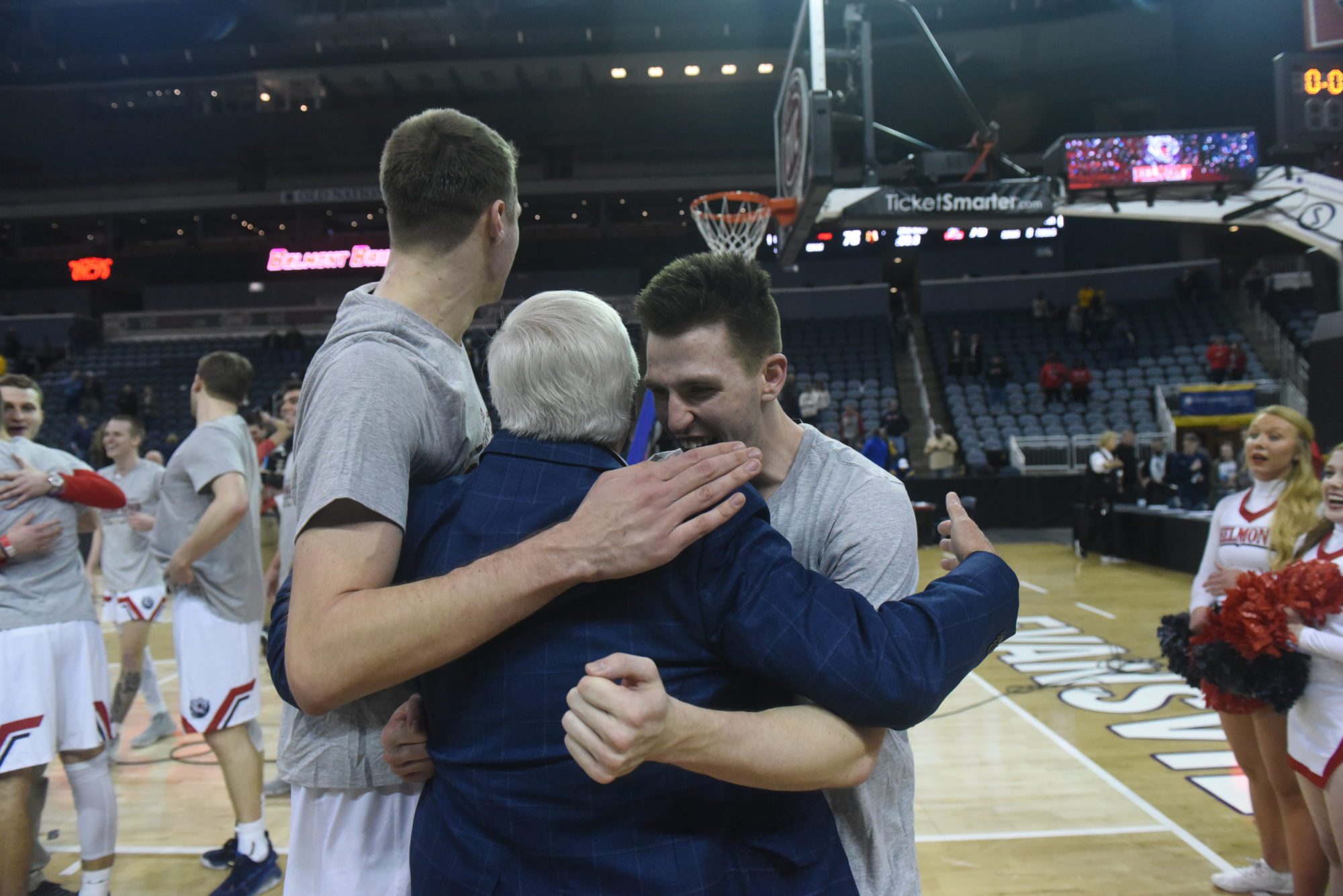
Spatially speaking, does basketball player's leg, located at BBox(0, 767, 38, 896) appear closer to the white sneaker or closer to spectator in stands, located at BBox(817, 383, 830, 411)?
the white sneaker

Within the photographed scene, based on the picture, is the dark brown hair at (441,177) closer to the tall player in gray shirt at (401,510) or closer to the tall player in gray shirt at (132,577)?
the tall player in gray shirt at (401,510)

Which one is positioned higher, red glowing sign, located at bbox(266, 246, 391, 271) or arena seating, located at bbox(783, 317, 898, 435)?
red glowing sign, located at bbox(266, 246, 391, 271)

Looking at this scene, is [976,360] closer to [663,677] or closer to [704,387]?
[704,387]

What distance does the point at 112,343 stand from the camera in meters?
25.9

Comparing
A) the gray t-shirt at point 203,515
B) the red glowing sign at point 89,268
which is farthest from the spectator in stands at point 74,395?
the gray t-shirt at point 203,515

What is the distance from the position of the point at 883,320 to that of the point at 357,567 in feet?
76.1

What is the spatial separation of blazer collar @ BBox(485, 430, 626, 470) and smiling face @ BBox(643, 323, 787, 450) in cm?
35

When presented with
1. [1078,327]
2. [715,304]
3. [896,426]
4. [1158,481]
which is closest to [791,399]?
[896,426]

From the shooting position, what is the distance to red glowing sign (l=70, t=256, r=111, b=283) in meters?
25.1

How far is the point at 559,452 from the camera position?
1271 mm

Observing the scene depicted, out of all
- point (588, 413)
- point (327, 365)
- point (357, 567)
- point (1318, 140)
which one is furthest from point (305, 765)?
point (1318, 140)

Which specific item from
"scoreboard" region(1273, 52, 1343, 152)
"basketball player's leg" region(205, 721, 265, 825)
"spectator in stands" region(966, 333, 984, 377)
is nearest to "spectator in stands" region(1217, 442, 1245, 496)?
"spectator in stands" region(966, 333, 984, 377)

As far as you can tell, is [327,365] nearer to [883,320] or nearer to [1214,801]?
[1214,801]

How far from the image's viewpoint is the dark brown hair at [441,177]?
1568mm
